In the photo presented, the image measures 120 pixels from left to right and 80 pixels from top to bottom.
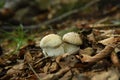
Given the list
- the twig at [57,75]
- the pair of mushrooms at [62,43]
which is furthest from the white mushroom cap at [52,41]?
the twig at [57,75]

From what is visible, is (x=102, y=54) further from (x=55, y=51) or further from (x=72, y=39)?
(x=55, y=51)

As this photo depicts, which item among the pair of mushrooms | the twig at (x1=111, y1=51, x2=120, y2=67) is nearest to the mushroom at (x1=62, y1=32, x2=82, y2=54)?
the pair of mushrooms

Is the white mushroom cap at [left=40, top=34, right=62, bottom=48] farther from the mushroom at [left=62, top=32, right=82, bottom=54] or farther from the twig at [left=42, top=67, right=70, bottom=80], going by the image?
the twig at [left=42, top=67, right=70, bottom=80]

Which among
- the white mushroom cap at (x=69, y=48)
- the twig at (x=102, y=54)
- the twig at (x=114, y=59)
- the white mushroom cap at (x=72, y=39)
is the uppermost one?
the white mushroom cap at (x=72, y=39)

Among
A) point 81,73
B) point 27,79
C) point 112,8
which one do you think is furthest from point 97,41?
point 112,8

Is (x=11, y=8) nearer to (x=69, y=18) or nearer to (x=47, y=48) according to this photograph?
(x=69, y=18)

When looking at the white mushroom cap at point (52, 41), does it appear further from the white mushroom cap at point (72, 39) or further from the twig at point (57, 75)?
the twig at point (57, 75)

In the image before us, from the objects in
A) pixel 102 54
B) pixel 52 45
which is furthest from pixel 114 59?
pixel 52 45
